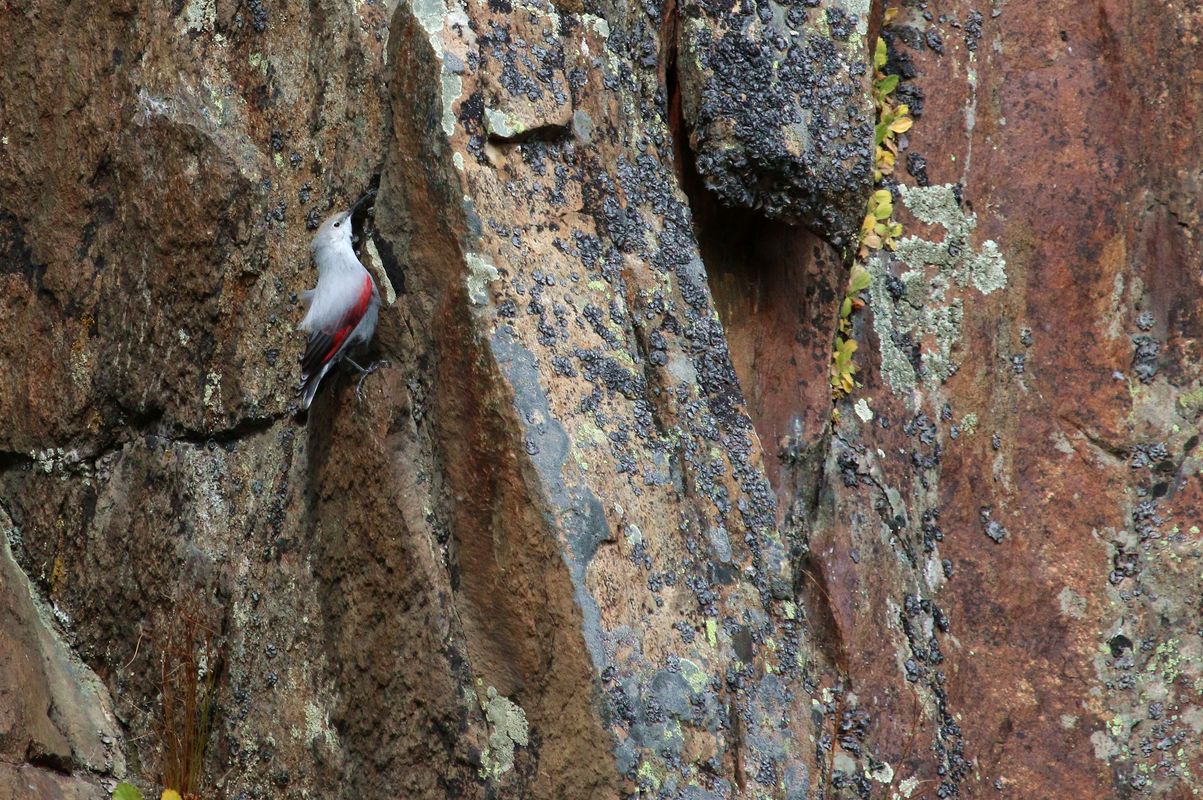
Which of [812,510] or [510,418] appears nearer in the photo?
[510,418]

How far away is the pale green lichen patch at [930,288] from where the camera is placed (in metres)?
4.63

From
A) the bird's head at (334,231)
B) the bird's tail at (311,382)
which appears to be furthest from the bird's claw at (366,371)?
the bird's head at (334,231)

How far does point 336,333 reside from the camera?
12.1 feet

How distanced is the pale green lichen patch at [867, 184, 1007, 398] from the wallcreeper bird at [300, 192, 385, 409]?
78.9 inches

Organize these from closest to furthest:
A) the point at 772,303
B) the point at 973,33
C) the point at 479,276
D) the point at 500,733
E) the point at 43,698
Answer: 1. the point at 500,733
2. the point at 479,276
3. the point at 43,698
4. the point at 772,303
5. the point at 973,33

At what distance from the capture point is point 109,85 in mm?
4512

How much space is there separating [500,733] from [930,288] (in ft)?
8.01

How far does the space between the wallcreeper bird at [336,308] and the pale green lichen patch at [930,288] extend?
2.00 m

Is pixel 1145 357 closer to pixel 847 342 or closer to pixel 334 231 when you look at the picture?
pixel 847 342

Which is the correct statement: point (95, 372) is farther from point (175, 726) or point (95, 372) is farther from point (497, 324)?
point (497, 324)

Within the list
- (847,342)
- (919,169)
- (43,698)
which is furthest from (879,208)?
(43,698)

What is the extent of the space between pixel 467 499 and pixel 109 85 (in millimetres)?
2246

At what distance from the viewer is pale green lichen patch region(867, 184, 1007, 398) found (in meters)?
4.63

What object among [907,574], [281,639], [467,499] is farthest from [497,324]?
[907,574]
